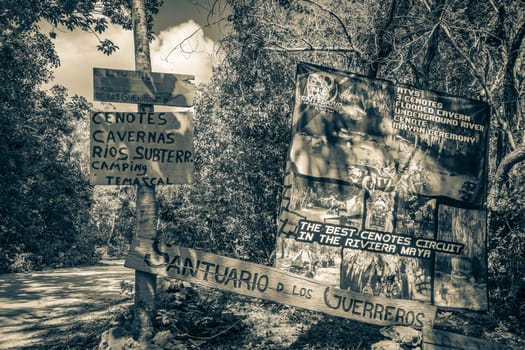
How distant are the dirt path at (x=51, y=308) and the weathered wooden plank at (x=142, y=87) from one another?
3.32 m

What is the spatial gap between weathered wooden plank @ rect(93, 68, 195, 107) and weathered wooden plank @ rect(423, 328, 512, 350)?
3.71m

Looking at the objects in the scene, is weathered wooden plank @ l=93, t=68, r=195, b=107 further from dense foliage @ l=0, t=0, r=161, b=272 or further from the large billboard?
dense foliage @ l=0, t=0, r=161, b=272

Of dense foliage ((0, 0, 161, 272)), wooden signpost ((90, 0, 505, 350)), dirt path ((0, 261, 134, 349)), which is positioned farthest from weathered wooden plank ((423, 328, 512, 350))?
dense foliage ((0, 0, 161, 272))

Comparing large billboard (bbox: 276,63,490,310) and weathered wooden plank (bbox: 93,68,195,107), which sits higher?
weathered wooden plank (bbox: 93,68,195,107)

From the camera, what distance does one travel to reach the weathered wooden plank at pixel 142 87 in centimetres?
476

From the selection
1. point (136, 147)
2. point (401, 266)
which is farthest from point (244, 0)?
point (401, 266)

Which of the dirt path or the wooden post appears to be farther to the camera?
the dirt path

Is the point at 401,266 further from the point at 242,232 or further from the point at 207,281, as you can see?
the point at 242,232

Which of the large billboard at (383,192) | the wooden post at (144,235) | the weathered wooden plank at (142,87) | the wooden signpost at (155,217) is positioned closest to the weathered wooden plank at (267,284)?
the wooden signpost at (155,217)

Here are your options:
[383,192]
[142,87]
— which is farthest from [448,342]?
[142,87]

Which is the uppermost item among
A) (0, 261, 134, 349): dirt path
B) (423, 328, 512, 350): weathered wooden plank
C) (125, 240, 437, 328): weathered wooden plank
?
(125, 240, 437, 328): weathered wooden plank

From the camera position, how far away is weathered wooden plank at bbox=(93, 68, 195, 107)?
4.76 m

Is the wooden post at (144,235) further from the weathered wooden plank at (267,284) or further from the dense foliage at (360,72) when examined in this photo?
the dense foliage at (360,72)

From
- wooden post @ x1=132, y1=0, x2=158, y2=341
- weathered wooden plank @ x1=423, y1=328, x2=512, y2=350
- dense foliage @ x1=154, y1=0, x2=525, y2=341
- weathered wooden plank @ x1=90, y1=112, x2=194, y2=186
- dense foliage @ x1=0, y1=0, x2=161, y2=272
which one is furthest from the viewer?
dense foliage @ x1=0, y1=0, x2=161, y2=272
